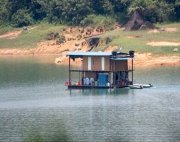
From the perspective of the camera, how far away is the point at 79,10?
13200 centimetres

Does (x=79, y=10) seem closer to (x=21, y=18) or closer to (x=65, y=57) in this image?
(x=21, y=18)

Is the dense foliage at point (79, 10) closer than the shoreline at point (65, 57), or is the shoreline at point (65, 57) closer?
the shoreline at point (65, 57)

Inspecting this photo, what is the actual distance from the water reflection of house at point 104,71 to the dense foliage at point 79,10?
35150mm

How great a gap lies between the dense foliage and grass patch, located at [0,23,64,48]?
2.25m

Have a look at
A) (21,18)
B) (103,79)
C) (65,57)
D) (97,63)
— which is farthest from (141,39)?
(103,79)

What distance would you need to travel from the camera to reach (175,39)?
114000 millimetres

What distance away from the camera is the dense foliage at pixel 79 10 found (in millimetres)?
125125

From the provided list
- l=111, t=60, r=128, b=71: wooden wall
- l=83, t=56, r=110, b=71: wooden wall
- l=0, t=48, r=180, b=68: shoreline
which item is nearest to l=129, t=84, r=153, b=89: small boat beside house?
l=111, t=60, r=128, b=71: wooden wall

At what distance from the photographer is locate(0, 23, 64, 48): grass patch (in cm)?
13154

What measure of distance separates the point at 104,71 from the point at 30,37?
4498cm

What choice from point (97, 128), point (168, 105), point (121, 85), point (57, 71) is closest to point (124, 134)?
point (97, 128)

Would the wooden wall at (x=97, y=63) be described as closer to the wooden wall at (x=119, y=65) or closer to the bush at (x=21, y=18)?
the wooden wall at (x=119, y=65)

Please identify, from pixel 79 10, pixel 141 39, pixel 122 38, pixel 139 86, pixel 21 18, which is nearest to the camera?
pixel 139 86

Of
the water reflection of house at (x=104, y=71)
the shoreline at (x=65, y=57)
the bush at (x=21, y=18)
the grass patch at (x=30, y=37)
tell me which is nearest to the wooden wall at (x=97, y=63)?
the water reflection of house at (x=104, y=71)
